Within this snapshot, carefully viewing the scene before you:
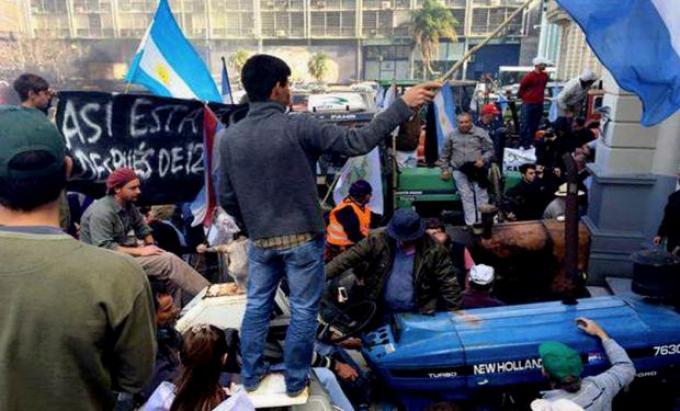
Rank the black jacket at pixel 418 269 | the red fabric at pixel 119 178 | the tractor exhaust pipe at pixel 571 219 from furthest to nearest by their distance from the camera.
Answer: the red fabric at pixel 119 178 < the black jacket at pixel 418 269 < the tractor exhaust pipe at pixel 571 219

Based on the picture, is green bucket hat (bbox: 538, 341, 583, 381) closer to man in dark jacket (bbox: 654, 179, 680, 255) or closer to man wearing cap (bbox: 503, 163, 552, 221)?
man in dark jacket (bbox: 654, 179, 680, 255)

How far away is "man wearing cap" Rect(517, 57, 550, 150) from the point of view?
11.4 m

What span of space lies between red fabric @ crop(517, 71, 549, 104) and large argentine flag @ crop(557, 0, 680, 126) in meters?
8.13

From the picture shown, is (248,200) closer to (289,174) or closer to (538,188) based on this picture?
(289,174)

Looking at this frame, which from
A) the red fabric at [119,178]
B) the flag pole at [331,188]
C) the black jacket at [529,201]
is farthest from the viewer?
the flag pole at [331,188]

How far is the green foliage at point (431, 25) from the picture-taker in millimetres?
58625

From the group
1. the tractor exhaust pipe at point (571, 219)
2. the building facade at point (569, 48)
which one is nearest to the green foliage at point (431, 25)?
the building facade at point (569, 48)

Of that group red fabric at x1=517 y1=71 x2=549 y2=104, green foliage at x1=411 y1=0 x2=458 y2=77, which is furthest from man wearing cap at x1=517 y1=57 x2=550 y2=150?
green foliage at x1=411 y1=0 x2=458 y2=77

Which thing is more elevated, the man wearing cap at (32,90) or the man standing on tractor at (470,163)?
the man wearing cap at (32,90)

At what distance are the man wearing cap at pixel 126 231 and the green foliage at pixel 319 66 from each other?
183 feet

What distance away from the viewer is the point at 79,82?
52.1m

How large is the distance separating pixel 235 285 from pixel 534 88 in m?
8.88

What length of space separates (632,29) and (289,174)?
2370 millimetres

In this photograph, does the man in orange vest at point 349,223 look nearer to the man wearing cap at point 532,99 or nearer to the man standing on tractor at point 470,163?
the man standing on tractor at point 470,163
